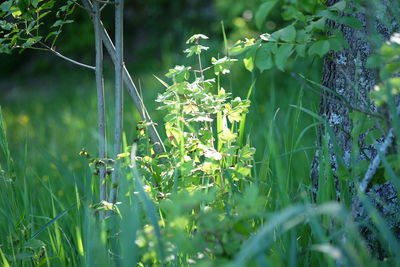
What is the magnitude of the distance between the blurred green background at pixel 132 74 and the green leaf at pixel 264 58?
5.72ft

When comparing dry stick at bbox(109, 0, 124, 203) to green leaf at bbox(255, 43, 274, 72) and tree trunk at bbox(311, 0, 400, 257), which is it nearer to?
green leaf at bbox(255, 43, 274, 72)

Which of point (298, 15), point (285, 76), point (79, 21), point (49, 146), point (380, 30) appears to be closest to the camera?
point (298, 15)

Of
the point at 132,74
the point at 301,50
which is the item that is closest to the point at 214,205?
the point at 301,50

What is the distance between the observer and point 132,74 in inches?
315

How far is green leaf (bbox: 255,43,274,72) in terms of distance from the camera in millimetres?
1504

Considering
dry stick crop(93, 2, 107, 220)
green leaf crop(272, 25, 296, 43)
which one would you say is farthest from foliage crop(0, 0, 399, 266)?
dry stick crop(93, 2, 107, 220)

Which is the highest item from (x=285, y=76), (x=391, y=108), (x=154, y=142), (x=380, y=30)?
(x=380, y=30)

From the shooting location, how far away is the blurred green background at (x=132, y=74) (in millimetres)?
4359

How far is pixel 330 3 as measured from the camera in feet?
6.17

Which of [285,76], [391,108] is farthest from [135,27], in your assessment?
[391,108]

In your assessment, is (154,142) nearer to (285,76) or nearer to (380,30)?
(380,30)

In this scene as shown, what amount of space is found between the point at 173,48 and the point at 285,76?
116 inches

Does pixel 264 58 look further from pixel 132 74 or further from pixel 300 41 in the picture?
pixel 132 74

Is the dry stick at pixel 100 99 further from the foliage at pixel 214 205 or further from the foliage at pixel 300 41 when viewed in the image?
the foliage at pixel 300 41
